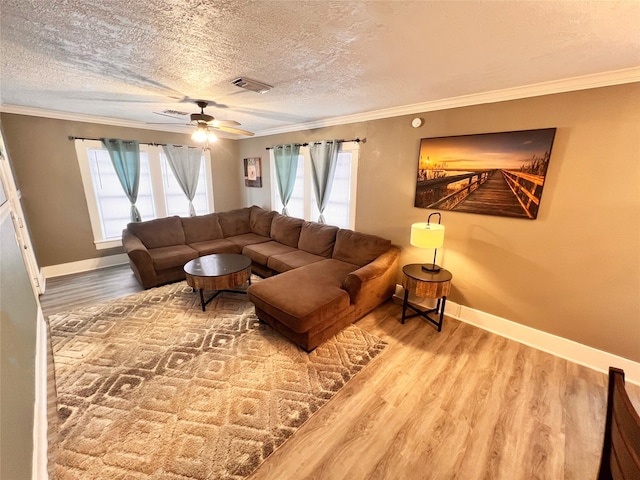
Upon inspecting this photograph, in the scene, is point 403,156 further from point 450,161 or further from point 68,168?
point 68,168

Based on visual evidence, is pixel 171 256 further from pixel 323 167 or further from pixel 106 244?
pixel 323 167

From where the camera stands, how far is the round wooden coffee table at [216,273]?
2941mm

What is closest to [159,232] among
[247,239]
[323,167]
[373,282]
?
[247,239]

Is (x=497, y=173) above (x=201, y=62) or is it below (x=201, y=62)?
below

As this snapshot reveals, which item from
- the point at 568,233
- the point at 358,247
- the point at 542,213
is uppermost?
the point at 542,213

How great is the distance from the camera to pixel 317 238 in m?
3.84

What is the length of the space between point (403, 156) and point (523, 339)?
2355mm

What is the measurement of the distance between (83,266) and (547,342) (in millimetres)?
6315

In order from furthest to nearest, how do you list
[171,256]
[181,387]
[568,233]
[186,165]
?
[186,165]
[171,256]
[568,233]
[181,387]

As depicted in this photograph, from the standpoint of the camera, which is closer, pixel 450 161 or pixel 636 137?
pixel 636 137

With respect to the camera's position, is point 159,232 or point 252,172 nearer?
point 159,232

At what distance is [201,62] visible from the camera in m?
1.80

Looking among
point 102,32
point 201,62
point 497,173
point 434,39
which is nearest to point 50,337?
point 102,32

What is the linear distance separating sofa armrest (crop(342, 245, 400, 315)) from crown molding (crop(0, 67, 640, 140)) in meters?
1.68
